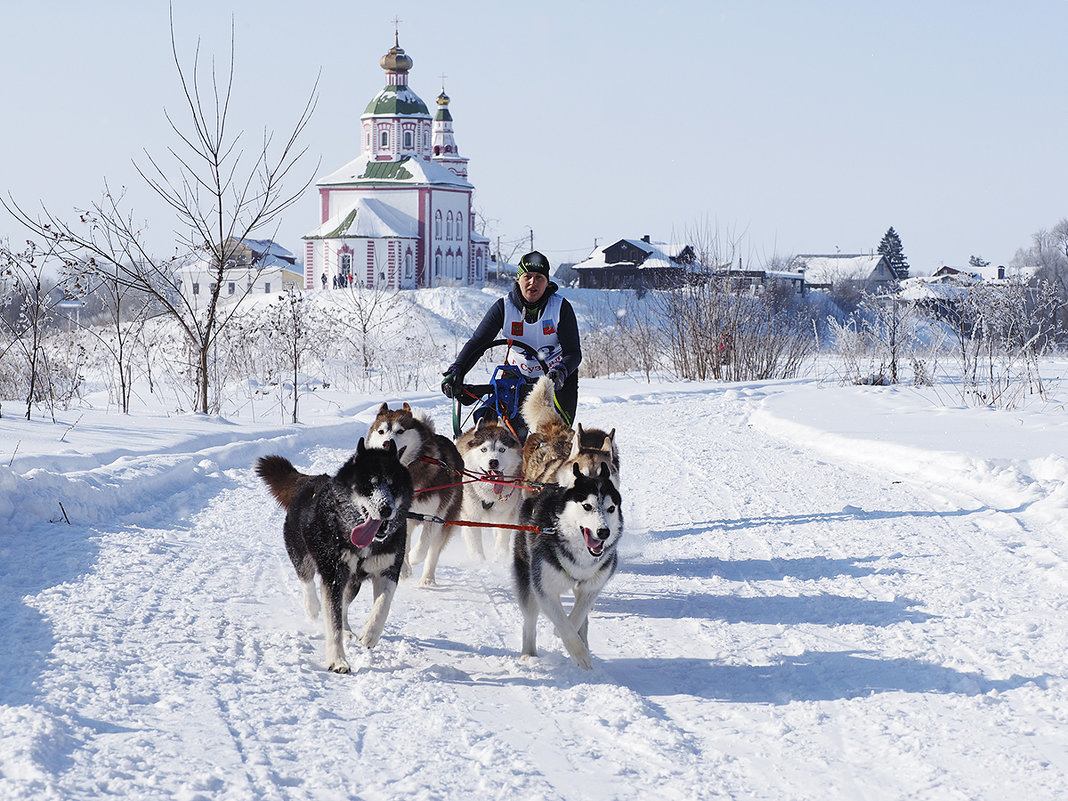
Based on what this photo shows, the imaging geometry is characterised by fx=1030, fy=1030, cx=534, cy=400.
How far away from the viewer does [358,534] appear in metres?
3.77

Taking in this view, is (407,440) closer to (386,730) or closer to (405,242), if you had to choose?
(386,730)

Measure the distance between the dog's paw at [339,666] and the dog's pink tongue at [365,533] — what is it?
0.42m

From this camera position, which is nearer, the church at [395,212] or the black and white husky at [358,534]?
the black and white husky at [358,534]

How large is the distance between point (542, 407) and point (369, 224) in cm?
5452

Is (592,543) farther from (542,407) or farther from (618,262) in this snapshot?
(618,262)

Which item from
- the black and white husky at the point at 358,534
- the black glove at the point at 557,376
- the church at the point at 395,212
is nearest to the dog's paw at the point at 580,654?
the black and white husky at the point at 358,534

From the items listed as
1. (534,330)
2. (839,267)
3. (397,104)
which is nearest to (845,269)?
(839,267)

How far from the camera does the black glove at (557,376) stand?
5.75m

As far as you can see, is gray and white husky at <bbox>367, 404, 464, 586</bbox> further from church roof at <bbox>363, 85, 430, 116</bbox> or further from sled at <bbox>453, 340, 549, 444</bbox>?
church roof at <bbox>363, 85, 430, 116</bbox>

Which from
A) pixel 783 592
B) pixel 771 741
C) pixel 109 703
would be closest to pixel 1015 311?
pixel 783 592

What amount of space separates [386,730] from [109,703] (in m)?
0.85

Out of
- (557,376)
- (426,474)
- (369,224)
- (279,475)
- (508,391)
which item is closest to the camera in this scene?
(279,475)

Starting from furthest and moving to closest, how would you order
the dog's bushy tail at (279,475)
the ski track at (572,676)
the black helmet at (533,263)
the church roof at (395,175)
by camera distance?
the church roof at (395,175), the black helmet at (533,263), the dog's bushy tail at (279,475), the ski track at (572,676)

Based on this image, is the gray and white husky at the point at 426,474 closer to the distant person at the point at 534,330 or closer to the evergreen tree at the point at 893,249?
the distant person at the point at 534,330
